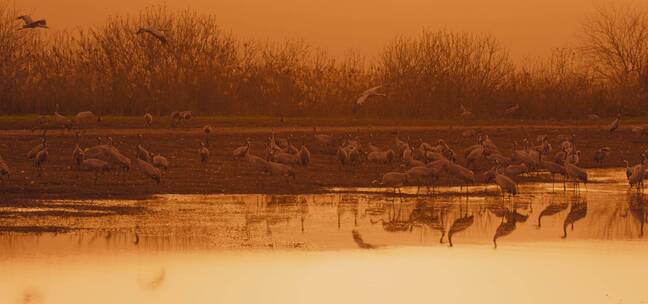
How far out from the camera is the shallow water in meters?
13.6

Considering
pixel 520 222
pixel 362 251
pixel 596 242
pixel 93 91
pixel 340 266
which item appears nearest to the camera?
pixel 340 266

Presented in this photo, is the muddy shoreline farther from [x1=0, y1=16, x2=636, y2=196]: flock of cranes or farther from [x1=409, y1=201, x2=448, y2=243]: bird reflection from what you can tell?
[x1=409, y1=201, x2=448, y2=243]: bird reflection

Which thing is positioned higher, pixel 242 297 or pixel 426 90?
pixel 426 90

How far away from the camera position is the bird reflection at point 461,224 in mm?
18028

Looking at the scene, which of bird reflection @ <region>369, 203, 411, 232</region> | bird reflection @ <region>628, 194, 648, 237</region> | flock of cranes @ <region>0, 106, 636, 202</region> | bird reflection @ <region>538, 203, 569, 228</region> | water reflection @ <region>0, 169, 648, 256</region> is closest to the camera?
water reflection @ <region>0, 169, 648, 256</region>

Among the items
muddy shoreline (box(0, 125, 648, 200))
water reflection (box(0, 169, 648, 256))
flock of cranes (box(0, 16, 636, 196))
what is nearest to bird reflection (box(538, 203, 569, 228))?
water reflection (box(0, 169, 648, 256))

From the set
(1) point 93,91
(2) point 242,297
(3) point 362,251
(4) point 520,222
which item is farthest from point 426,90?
(2) point 242,297

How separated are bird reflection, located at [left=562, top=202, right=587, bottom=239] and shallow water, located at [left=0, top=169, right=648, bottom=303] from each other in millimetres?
33

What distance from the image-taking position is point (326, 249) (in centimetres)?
1631

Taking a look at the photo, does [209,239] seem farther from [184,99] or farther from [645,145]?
[184,99]

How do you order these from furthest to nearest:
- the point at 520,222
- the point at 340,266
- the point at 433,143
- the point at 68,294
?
the point at 433,143
the point at 520,222
the point at 340,266
the point at 68,294

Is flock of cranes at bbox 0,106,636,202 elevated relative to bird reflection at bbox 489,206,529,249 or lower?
elevated

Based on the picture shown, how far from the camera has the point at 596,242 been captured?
1738 cm

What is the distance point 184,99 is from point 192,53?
2646 mm
